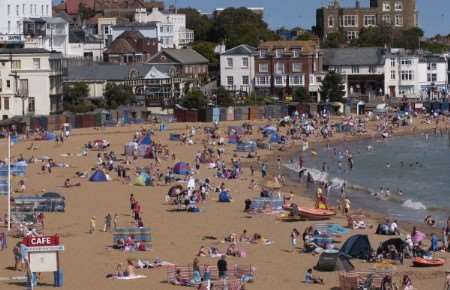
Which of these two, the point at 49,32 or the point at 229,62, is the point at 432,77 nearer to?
the point at 229,62

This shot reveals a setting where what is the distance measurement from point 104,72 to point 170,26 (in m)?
30.4

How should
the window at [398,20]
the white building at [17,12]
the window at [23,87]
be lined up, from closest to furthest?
the window at [23,87] < the white building at [17,12] < the window at [398,20]

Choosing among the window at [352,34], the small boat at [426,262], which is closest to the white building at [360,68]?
the window at [352,34]

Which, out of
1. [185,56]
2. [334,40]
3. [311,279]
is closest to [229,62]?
[185,56]

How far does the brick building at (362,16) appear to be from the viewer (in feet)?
409

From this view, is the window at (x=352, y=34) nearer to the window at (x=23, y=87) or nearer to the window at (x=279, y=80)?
the window at (x=279, y=80)

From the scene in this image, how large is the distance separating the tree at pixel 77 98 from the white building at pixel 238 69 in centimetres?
1372

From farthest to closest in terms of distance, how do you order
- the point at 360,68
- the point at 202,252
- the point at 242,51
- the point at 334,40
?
the point at 334,40, the point at 360,68, the point at 242,51, the point at 202,252

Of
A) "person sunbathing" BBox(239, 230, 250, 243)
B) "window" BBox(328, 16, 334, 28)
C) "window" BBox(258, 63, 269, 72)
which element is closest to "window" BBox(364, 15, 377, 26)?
"window" BBox(328, 16, 334, 28)

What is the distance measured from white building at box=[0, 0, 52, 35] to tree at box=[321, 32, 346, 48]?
26.5m

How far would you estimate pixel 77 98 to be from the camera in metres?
74.1

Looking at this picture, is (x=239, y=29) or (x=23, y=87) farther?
(x=239, y=29)

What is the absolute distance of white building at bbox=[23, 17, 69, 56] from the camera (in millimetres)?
86688

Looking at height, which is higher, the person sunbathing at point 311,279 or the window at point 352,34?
the window at point 352,34
